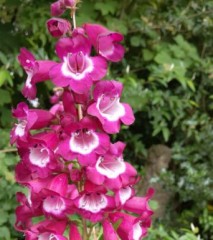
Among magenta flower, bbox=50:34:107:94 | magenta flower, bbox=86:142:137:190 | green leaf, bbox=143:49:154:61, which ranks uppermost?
magenta flower, bbox=50:34:107:94

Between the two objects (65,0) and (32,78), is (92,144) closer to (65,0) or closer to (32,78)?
(32,78)

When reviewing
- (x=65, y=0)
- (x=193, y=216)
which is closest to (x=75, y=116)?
(x=65, y=0)

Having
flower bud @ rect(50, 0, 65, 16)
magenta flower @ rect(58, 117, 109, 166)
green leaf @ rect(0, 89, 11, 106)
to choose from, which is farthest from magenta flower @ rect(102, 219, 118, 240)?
green leaf @ rect(0, 89, 11, 106)

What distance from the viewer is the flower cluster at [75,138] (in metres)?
1.47

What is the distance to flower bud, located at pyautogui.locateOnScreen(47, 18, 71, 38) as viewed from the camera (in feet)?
4.86

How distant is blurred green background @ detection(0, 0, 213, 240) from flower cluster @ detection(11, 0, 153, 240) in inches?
72.7

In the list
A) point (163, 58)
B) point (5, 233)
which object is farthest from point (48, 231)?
point (163, 58)

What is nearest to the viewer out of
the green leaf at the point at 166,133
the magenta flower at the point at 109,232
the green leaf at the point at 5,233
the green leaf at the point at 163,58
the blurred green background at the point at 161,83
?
the magenta flower at the point at 109,232

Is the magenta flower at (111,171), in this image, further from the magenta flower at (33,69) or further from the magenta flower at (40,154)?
the magenta flower at (33,69)

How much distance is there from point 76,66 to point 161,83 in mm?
2528

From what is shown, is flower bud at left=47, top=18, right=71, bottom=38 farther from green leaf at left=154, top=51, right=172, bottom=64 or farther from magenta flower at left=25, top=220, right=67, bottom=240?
green leaf at left=154, top=51, right=172, bottom=64

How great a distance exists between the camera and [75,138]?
149 cm

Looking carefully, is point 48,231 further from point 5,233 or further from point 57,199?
point 5,233

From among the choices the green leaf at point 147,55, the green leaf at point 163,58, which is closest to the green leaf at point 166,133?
the green leaf at point 163,58
